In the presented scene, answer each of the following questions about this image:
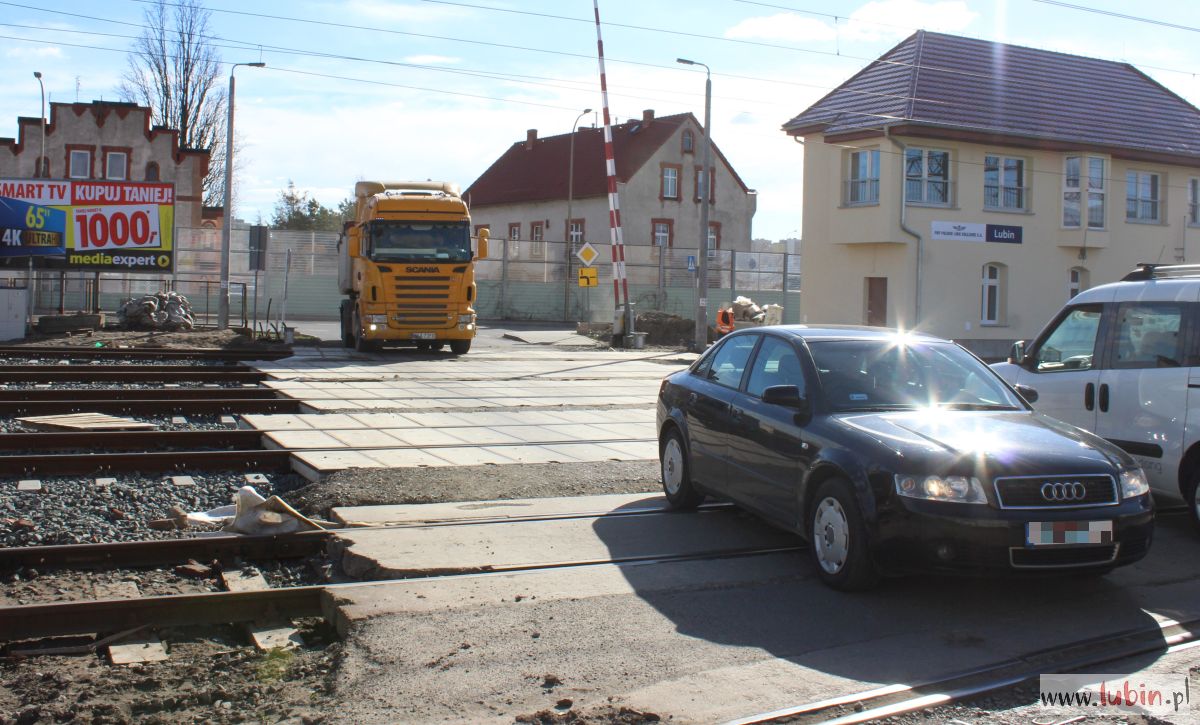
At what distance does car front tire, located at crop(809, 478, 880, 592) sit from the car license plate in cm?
84

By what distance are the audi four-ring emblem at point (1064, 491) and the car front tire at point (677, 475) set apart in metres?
2.92

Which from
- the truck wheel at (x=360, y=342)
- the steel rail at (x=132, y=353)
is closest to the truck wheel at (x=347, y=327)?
the truck wheel at (x=360, y=342)

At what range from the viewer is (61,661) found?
5.26 metres

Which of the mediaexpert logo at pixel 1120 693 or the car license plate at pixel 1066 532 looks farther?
the car license plate at pixel 1066 532

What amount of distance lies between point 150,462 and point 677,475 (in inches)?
188

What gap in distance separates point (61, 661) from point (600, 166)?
189ft

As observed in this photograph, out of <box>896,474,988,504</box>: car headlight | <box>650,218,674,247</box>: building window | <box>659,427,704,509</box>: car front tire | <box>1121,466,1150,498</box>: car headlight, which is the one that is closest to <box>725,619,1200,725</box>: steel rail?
<box>1121,466,1150,498</box>: car headlight

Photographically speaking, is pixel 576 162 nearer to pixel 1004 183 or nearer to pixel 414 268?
pixel 1004 183

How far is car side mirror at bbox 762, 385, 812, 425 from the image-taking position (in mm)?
7008

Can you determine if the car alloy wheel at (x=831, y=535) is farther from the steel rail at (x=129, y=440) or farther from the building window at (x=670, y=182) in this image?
the building window at (x=670, y=182)

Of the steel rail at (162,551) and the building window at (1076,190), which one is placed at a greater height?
the building window at (1076,190)

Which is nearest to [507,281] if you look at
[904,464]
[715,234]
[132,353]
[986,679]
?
[715,234]

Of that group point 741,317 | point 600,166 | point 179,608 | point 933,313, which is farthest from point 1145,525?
point 600,166

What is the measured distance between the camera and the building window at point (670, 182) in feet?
202
